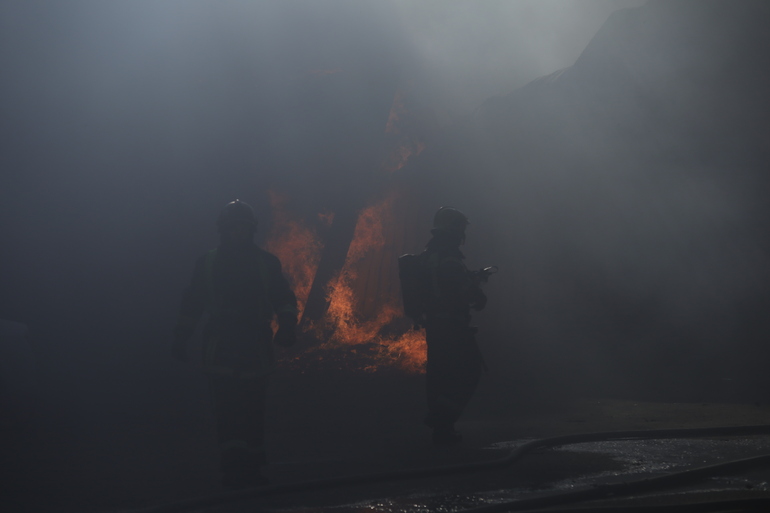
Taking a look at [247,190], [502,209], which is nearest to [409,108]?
[502,209]

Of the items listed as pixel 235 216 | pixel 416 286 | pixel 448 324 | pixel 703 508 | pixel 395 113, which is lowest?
pixel 703 508

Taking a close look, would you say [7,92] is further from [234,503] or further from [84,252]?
[234,503]

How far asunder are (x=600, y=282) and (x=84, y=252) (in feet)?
36.3

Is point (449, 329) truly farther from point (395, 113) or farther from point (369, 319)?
point (395, 113)

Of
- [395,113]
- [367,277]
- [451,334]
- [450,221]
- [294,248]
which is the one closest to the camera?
[451,334]

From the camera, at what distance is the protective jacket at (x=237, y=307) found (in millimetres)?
4879

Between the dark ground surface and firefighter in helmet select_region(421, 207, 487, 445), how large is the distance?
1.45ft

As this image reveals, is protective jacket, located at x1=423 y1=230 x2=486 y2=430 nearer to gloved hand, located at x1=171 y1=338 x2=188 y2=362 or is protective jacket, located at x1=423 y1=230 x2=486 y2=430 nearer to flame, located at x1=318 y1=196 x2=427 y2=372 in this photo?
gloved hand, located at x1=171 y1=338 x2=188 y2=362

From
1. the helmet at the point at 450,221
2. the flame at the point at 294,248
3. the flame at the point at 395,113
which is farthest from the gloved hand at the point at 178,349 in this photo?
the flame at the point at 395,113

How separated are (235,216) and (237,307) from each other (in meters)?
0.69

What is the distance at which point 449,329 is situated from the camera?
21.1ft

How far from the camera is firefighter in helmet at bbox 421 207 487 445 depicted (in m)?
6.29

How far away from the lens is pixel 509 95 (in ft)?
68.2

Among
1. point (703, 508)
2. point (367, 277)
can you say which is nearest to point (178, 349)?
point (703, 508)
